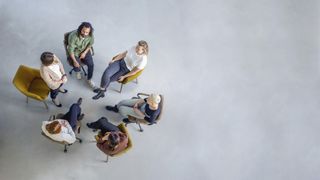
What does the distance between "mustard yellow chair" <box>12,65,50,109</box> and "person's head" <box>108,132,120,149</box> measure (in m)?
1.12

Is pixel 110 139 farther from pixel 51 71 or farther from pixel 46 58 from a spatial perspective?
pixel 46 58

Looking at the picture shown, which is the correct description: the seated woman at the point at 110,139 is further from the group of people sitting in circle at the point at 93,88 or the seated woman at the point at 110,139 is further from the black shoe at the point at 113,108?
the black shoe at the point at 113,108

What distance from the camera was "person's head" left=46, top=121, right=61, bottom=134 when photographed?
504 cm

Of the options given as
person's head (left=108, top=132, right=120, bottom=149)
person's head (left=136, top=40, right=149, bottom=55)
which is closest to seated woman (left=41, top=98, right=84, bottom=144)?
person's head (left=108, top=132, right=120, bottom=149)

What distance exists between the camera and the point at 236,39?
7.11 m

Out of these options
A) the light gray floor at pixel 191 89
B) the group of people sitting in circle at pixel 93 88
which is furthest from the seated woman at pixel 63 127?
the light gray floor at pixel 191 89

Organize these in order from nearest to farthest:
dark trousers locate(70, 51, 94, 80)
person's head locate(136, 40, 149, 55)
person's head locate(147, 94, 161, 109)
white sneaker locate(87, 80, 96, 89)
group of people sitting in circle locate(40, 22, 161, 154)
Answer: group of people sitting in circle locate(40, 22, 161, 154) → person's head locate(147, 94, 161, 109) → person's head locate(136, 40, 149, 55) → dark trousers locate(70, 51, 94, 80) → white sneaker locate(87, 80, 96, 89)

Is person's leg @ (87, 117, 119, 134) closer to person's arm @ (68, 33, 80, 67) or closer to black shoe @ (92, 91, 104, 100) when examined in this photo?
black shoe @ (92, 91, 104, 100)

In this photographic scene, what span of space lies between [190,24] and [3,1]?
9.76ft

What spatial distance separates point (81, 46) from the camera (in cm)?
575

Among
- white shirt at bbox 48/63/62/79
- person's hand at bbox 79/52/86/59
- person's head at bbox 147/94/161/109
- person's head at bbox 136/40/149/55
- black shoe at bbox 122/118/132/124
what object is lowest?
black shoe at bbox 122/118/132/124

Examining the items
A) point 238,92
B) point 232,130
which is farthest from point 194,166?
point 238,92

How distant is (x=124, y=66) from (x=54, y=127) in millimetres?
1388

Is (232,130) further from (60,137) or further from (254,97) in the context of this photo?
(60,137)
